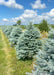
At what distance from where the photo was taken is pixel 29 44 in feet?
26.6

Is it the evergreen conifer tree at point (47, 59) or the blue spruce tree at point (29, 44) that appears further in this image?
A: the blue spruce tree at point (29, 44)

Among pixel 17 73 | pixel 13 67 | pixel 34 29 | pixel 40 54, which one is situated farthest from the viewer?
pixel 34 29

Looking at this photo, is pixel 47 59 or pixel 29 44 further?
pixel 29 44

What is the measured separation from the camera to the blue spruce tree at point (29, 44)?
26.6 feet

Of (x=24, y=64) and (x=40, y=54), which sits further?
(x=24, y=64)

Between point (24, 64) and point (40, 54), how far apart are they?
3.99 metres

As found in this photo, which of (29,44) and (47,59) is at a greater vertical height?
(29,44)

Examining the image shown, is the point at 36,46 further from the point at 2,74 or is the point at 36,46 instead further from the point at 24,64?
the point at 2,74

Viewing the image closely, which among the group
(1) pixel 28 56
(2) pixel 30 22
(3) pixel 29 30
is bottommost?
(1) pixel 28 56

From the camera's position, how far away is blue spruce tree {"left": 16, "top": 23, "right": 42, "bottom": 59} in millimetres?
8117

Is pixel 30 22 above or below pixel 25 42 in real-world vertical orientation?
above

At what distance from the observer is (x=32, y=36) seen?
8422 mm

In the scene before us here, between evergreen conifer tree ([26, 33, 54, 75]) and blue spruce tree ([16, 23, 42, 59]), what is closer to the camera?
evergreen conifer tree ([26, 33, 54, 75])

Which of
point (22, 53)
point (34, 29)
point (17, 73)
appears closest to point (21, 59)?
point (22, 53)
